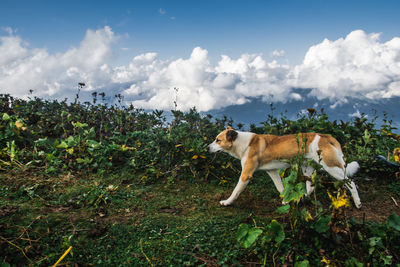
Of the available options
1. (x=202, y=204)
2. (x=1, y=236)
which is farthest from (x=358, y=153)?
(x=1, y=236)

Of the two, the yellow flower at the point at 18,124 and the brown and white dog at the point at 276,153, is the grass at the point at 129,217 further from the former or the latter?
the yellow flower at the point at 18,124

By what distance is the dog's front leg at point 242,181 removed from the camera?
4297 mm

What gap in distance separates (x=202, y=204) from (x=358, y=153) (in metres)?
4.06

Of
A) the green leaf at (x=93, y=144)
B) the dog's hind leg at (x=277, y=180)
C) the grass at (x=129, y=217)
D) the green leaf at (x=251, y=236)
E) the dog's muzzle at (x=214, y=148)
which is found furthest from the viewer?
the green leaf at (x=93, y=144)

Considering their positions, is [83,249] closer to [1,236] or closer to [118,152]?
[1,236]

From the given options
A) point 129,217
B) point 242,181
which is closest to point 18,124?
point 129,217

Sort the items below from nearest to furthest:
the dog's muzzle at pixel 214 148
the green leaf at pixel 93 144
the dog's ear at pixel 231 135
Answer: the dog's ear at pixel 231 135 < the dog's muzzle at pixel 214 148 < the green leaf at pixel 93 144

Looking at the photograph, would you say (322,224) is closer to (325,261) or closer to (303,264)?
(325,261)

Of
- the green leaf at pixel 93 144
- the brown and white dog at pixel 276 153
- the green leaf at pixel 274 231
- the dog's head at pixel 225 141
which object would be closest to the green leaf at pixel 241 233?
the green leaf at pixel 274 231

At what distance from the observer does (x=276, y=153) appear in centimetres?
475

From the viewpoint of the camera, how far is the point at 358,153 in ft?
19.0

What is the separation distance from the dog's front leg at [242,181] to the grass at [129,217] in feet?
0.47

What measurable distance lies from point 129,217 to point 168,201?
904 millimetres

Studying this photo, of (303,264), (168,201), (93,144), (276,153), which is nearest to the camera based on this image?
(303,264)
